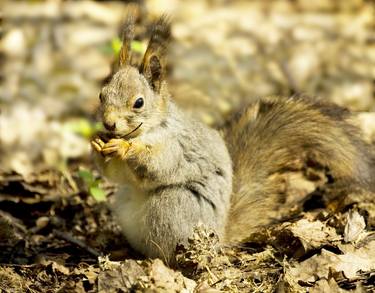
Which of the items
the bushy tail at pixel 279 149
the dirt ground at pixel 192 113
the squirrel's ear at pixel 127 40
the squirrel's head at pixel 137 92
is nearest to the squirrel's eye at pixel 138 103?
the squirrel's head at pixel 137 92

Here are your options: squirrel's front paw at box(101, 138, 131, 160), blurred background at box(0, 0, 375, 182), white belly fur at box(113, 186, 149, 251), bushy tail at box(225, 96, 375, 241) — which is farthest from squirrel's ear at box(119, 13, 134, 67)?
blurred background at box(0, 0, 375, 182)

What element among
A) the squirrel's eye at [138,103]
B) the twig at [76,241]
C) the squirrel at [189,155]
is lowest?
the twig at [76,241]

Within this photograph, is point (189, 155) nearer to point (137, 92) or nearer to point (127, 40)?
point (137, 92)

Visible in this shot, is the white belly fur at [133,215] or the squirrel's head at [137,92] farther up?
the squirrel's head at [137,92]

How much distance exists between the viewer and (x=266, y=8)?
7.16 m

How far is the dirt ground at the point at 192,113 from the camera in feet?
10.8

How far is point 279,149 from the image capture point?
13.0ft

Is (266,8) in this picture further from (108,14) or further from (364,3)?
(108,14)

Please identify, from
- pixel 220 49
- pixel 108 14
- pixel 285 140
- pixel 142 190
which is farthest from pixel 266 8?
pixel 142 190

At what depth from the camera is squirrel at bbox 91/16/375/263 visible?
3.48 meters

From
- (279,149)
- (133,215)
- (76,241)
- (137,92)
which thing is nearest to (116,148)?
(137,92)

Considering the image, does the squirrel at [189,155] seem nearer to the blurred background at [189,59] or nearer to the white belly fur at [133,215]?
the white belly fur at [133,215]

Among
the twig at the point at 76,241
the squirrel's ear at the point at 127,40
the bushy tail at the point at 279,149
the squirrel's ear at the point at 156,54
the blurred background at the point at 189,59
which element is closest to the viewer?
the squirrel's ear at the point at 156,54

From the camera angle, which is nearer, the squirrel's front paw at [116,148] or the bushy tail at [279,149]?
the squirrel's front paw at [116,148]
